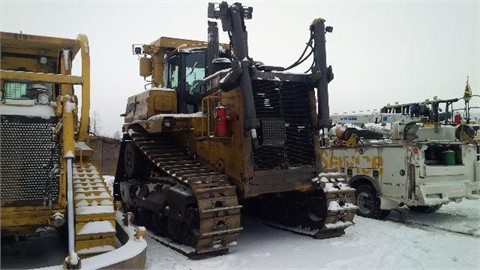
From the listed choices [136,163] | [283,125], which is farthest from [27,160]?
[136,163]

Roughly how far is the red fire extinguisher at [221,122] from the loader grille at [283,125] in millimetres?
498

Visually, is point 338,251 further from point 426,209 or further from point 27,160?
point 426,209

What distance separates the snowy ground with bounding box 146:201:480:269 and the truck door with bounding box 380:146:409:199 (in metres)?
0.67

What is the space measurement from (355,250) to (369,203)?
3.22m

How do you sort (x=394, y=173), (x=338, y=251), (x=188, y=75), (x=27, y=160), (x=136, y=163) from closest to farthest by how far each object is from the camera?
(x=27, y=160), (x=338, y=251), (x=188, y=75), (x=136, y=163), (x=394, y=173)

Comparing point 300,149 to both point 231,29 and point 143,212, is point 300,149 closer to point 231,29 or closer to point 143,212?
point 231,29

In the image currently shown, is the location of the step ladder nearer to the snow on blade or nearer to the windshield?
the snow on blade

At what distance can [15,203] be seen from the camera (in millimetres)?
4566

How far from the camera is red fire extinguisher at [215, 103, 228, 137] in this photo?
21.1 ft

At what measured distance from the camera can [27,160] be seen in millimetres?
4590

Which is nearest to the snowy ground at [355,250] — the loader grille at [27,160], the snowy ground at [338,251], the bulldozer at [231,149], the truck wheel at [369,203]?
the snowy ground at [338,251]

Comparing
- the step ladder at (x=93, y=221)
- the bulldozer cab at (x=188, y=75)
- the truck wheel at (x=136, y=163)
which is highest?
the bulldozer cab at (x=188, y=75)

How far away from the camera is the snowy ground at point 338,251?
222 inches

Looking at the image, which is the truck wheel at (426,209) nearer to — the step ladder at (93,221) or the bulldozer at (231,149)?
the bulldozer at (231,149)
